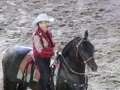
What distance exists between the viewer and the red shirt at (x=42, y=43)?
22.8 feet

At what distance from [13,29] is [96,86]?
18.5 feet

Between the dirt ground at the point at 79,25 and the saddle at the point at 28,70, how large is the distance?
2.28 metres

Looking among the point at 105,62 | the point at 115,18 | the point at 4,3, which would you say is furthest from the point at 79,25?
the point at 4,3

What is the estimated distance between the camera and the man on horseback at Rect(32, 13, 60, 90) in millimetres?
6928

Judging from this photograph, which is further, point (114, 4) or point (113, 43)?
point (114, 4)

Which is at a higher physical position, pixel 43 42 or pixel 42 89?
pixel 43 42

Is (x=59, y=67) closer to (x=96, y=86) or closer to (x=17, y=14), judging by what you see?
(x=96, y=86)

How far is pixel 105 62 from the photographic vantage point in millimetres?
10547

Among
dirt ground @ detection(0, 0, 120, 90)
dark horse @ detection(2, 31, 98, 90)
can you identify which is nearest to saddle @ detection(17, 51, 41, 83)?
dark horse @ detection(2, 31, 98, 90)

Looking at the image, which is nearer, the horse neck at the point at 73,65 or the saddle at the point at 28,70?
the horse neck at the point at 73,65

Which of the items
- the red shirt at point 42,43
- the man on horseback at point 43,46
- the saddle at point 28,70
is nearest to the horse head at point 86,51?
the man on horseback at point 43,46

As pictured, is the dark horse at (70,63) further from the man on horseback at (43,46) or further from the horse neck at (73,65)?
the man on horseback at (43,46)

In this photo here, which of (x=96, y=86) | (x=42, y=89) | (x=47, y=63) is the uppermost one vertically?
(x=47, y=63)

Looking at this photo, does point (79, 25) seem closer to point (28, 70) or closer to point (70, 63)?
point (28, 70)
